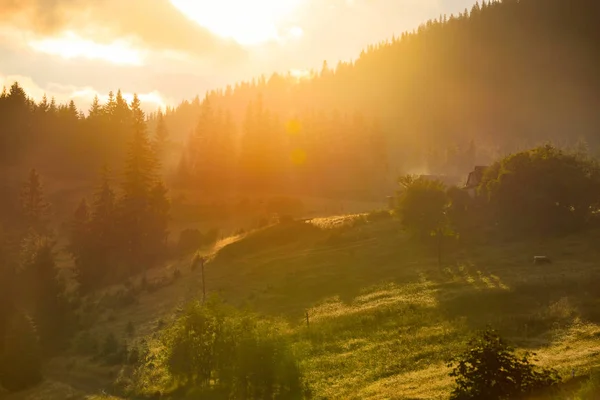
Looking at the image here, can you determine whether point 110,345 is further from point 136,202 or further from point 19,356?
point 136,202

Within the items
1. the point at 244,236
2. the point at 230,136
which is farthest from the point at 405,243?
the point at 230,136

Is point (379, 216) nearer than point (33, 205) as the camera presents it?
Yes

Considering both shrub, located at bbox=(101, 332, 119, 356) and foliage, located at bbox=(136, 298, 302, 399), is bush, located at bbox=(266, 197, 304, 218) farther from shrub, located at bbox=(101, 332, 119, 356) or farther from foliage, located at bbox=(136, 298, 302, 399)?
foliage, located at bbox=(136, 298, 302, 399)

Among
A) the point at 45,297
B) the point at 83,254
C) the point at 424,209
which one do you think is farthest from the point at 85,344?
the point at 424,209

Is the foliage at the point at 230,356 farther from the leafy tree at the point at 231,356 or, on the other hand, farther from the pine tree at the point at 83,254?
the pine tree at the point at 83,254

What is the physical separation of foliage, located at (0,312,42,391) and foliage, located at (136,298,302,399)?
10.3 m

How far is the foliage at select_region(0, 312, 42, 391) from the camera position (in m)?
36.2

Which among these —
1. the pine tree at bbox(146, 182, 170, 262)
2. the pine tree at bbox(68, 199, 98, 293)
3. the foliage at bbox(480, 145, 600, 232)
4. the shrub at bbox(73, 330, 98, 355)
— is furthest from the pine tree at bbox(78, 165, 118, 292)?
the foliage at bbox(480, 145, 600, 232)

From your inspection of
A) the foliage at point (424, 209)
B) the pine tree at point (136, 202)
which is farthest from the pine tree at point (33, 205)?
the foliage at point (424, 209)

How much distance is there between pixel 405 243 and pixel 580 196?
18.2m

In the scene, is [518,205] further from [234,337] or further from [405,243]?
[234,337]

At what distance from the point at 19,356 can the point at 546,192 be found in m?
49.5

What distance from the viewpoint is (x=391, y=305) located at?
3891cm

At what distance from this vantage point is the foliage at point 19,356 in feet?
119
